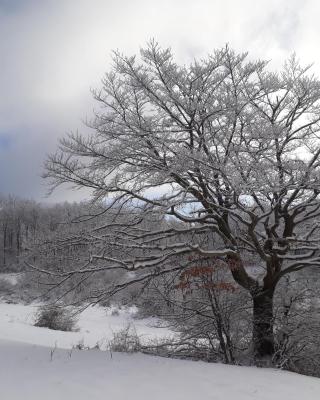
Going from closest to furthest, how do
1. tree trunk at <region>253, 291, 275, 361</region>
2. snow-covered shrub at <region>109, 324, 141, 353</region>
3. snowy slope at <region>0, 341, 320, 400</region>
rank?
snowy slope at <region>0, 341, 320, 400</region> → tree trunk at <region>253, 291, 275, 361</region> → snow-covered shrub at <region>109, 324, 141, 353</region>

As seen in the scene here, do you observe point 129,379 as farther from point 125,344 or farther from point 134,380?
point 125,344

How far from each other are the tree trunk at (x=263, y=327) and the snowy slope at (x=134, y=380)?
164cm

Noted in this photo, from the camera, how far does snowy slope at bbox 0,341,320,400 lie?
638 centimetres

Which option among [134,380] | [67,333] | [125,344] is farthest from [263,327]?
[67,333]

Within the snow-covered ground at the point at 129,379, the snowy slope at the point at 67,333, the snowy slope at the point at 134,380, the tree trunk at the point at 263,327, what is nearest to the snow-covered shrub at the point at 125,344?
the snowy slope at the point at 67,333

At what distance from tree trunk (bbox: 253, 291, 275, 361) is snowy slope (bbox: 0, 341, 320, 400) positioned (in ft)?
5.38

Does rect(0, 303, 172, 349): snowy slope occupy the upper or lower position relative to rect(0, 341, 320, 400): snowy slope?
upper

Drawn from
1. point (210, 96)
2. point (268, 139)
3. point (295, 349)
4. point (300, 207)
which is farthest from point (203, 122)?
point (295, 349)

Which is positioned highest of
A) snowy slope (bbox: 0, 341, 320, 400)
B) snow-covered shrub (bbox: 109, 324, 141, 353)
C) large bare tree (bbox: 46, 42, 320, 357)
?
large bare tree (bbox: 46, 42, 320, 357)

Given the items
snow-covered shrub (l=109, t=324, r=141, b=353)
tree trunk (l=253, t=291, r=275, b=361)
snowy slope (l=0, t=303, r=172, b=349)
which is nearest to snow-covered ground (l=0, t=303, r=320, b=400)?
snow-covered shrub (l=109, t=324, r=141, b=353)

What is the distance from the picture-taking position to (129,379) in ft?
23.6

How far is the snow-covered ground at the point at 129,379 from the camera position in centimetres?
639

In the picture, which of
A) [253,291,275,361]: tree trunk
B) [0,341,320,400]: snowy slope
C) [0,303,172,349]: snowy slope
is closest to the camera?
[0,341,320,400]: snowy slope

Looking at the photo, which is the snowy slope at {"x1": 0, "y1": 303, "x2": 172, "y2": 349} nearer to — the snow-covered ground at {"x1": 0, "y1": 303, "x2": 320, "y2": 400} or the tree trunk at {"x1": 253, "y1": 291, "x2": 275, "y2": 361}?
the snow-covered ground at {"x1": 0, "y1": 303, "x2": 320, "y2": 400}
